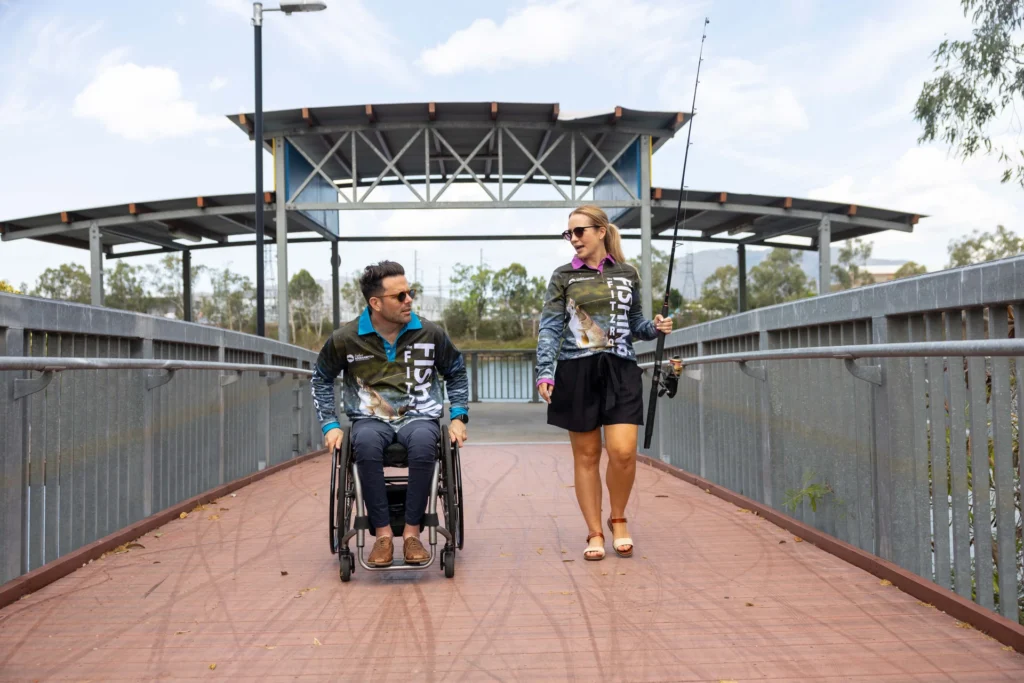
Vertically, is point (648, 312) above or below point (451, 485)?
above

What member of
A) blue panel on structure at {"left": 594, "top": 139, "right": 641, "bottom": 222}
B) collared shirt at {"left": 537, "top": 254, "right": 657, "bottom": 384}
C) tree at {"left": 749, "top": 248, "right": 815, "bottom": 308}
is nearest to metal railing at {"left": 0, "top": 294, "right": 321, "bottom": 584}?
collared shirt at {"left": 537, "top": 254, "right": 657, "bottom": 384}

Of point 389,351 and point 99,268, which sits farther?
point 99,268

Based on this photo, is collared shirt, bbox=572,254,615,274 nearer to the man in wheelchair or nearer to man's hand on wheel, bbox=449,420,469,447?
the man in wheelchair

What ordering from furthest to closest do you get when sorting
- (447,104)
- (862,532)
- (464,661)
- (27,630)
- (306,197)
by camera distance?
(306,197) → (447,104) → (862,532) → (27,630) → (464,661)

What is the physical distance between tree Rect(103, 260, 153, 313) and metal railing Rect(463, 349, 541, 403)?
46763 mm

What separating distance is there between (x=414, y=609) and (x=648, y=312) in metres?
16.0

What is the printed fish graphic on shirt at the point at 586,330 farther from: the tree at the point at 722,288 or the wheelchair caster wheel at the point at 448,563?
the tree at the point at 722,288

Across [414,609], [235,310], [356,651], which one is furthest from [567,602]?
[235,310]

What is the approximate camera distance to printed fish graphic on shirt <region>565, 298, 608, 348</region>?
468 centimetres

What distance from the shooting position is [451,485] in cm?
438

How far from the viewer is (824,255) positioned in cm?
1906

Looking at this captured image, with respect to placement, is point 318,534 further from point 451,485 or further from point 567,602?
point 567,602

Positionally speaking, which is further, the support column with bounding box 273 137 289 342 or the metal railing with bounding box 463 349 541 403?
the metal railing with bounding box 463 349 541 403

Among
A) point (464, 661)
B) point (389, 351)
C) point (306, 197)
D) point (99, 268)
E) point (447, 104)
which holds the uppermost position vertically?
point (447, 104)
